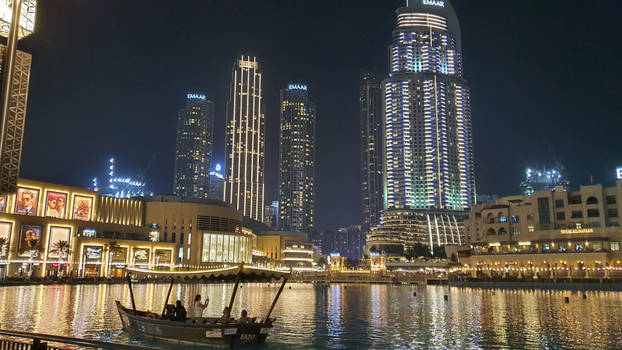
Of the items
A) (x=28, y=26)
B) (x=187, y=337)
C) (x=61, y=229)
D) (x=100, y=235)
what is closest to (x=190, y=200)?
(x=100, y=235)

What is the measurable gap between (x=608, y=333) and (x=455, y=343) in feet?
38.5

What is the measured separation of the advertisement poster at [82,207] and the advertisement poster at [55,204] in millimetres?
4051

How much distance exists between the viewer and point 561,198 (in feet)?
419

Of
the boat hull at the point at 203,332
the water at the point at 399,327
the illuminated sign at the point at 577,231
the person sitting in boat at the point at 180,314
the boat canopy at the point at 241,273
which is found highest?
the illuminated sign at the point at 577,231

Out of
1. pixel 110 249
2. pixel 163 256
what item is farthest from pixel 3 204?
pixel 163 256

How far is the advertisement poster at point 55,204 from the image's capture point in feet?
389

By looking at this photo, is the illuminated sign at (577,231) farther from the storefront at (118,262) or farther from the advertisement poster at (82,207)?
the advertisement poster at (82,207)

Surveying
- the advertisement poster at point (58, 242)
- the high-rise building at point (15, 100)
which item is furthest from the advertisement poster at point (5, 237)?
the high-rise building at point (15, 100)

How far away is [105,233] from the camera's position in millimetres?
136875

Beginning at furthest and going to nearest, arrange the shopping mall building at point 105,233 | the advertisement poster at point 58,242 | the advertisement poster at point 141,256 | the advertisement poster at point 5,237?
the advertisement poster at point 141,256 → the advertisement poster at point 58,242 → the shopping mall building at point 105,233 → the advertisement poster at point 5,237

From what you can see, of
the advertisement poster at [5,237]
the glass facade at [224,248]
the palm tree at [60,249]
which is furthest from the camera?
the glass facade at [224,248]

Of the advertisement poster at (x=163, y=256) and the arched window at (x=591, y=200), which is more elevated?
the arched window at (x=591, y=200)

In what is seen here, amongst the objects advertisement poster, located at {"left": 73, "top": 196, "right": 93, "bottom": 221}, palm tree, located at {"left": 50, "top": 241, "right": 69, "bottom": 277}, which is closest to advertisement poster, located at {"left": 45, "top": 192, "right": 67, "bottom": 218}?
advertisement poster, located at {"left": 73, "top": 196, "right": 93, "bottom": 221}

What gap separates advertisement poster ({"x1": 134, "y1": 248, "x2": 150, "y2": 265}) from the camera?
460 ft
